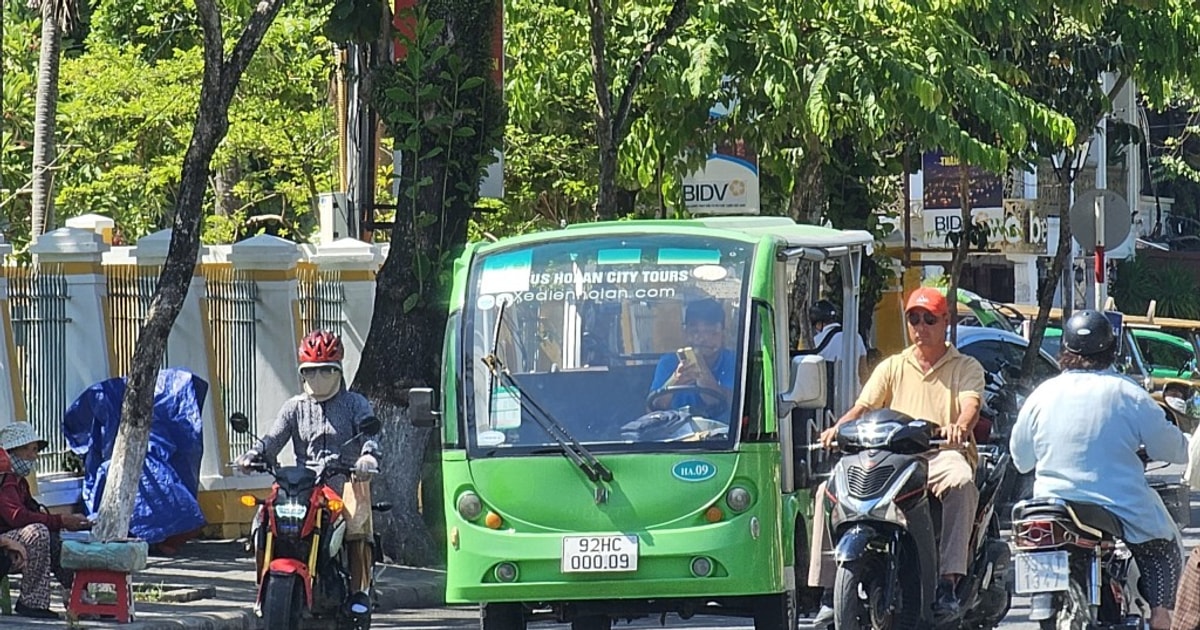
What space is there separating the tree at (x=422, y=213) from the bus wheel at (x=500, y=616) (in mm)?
5146

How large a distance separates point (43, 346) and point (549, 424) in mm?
7118

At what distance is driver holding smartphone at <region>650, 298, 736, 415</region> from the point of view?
1038 centimetres

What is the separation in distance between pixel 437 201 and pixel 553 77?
4.65m

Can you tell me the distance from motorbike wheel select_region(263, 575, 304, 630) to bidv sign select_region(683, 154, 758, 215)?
1224 cm

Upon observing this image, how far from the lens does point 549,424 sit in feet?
34.0

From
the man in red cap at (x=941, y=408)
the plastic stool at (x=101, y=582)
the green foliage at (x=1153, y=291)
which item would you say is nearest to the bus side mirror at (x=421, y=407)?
the man in red cap at (x=941, y=408)

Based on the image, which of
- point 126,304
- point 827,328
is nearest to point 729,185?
point 126,304

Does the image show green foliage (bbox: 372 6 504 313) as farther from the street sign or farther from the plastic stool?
the street sign

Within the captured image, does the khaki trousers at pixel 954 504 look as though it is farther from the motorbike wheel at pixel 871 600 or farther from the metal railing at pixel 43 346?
the metal railing at pixel 43 346

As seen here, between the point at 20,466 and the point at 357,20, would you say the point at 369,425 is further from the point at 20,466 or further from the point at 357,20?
the point at 357,20

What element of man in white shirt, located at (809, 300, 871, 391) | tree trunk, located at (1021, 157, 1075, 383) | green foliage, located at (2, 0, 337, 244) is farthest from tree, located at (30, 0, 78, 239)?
man in white shirt, located at (809, 300, 871, 391)

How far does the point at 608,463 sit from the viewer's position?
403 inches

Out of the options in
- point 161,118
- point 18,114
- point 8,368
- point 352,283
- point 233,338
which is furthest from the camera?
point 18,114

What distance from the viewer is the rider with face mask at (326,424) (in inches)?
424
